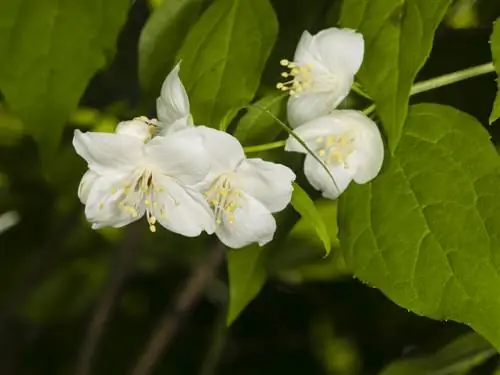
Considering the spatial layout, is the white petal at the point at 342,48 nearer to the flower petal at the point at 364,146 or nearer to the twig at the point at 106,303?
the flower petal at the point at 364,146

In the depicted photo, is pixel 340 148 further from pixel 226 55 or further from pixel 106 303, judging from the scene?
pixel 106 303

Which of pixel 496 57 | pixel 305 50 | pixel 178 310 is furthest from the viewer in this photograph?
pixel 178 310

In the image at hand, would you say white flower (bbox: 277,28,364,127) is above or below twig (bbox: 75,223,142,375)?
above

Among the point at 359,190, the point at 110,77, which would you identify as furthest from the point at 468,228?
the point at 110,77

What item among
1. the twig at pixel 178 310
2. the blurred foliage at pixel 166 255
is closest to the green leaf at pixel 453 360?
the blurred foliage at pixel 166 255

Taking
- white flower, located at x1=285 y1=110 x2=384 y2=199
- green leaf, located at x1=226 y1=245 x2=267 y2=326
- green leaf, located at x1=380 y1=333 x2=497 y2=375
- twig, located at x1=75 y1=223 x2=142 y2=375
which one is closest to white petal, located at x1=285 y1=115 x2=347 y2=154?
white flower, located at x1=285 y1=110 x2=384 y2=199

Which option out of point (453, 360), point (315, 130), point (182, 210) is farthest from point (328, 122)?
point (453, 360)

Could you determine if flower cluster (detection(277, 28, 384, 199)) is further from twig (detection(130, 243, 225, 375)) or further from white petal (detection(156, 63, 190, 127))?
twig (detection(130, 243, 225, 375))
